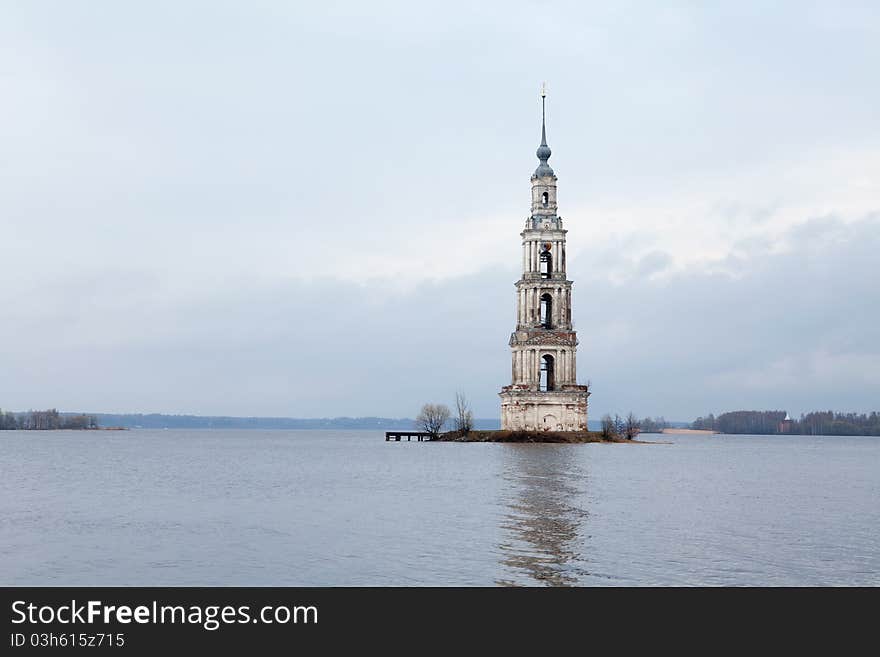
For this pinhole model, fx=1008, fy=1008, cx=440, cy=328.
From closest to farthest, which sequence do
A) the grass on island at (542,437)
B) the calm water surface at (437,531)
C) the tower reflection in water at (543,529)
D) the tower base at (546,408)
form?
the tower reflection in water at (543,529) → the calm water surface at (437,531) → the grass on island at (542,437) → the tower base at (546,408)

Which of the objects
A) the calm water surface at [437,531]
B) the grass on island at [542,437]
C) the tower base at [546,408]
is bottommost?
the calm water surface at [437,531]

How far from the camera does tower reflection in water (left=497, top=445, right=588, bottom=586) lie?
29172 mm

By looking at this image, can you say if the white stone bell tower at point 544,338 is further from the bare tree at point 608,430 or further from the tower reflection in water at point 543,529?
the tower reflection in water at point 543,529

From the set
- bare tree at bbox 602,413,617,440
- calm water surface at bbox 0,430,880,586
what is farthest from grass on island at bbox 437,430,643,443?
calm water surface at bbox 0,430,880,586

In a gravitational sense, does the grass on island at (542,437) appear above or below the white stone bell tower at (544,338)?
below

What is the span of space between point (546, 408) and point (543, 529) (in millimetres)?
111767

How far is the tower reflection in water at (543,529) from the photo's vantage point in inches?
1148

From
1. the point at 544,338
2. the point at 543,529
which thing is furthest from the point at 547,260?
the point at 543,529

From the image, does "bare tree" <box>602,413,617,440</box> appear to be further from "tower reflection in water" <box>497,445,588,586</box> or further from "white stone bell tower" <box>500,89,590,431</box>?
Result: "tower reflection in water" <box>497,445,588,586</box>

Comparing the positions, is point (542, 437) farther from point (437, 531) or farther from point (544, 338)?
point (437, 531)

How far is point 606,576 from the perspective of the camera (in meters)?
29.2

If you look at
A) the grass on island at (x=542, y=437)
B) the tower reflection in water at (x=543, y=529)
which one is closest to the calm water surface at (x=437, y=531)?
the tower reflection in water at (x=543, y=529)

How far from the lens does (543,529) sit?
39.7 m
